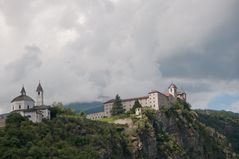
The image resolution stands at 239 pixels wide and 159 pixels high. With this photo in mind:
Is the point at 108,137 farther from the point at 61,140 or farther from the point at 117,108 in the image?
the point at 117,108

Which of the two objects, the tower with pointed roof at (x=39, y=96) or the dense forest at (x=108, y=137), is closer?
the dense forest at (x=108, y=137)

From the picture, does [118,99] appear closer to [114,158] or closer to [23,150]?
[114,158]

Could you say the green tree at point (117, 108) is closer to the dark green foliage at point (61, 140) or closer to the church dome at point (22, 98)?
the dark green foliage at point (61, 140)

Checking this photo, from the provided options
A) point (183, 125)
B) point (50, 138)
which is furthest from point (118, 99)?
point (50, 138)

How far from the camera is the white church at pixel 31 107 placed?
311 ft

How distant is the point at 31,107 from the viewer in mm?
100188

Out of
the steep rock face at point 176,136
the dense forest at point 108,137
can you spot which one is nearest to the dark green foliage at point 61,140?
the dense forest at point 108,137

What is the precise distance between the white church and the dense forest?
2.10m

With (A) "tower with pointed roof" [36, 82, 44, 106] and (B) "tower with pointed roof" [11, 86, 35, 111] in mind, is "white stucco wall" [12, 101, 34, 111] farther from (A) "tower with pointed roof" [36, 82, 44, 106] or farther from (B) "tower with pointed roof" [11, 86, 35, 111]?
(A) "tower with pointed roof" [36, 82, 44, 106]

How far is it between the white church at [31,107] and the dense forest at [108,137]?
2102mm

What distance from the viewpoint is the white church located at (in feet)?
311

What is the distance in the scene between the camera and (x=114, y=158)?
9469 cm

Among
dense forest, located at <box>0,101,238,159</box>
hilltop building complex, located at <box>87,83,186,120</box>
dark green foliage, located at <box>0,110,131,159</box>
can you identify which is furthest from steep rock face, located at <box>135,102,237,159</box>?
dark green foliage, located at <box>0,110,131,159</box>

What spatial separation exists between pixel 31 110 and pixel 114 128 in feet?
62.6
